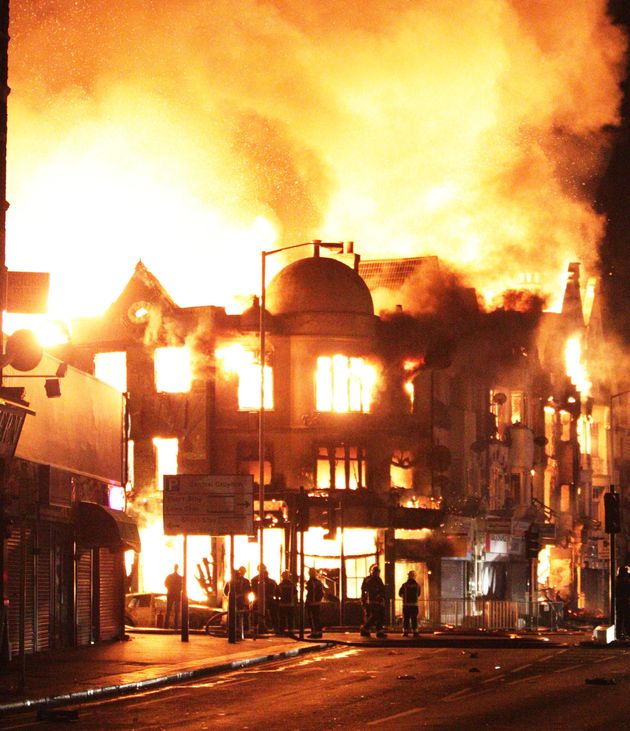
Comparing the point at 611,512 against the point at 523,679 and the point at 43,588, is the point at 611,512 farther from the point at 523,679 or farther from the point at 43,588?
the point at 43,588

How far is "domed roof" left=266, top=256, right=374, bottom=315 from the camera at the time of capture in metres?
54.8

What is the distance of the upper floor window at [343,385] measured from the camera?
54125mm

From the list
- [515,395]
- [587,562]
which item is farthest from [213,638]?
[587,562]

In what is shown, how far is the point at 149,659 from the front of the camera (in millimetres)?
28109

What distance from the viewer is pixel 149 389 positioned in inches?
2148

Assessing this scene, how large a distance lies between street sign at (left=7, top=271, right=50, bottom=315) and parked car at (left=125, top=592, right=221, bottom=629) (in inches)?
686

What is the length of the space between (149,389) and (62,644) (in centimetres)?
2297

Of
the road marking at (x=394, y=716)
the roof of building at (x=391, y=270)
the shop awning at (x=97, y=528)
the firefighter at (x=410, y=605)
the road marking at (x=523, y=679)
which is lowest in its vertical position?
the road marking at (x=523, y=679)

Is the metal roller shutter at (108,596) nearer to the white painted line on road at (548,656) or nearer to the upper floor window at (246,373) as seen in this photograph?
the white painted line on road at (548,656)

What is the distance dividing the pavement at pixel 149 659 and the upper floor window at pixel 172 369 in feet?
48.9

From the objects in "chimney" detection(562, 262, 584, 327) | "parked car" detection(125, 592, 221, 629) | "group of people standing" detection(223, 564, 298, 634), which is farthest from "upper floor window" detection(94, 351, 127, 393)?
"chimney" detection(562, 262, 584, 327)

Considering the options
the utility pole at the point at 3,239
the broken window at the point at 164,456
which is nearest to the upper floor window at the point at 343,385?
the broken window at the point at 164,456

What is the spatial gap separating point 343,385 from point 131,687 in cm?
3205

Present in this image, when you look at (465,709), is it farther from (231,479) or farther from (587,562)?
(587,562)
